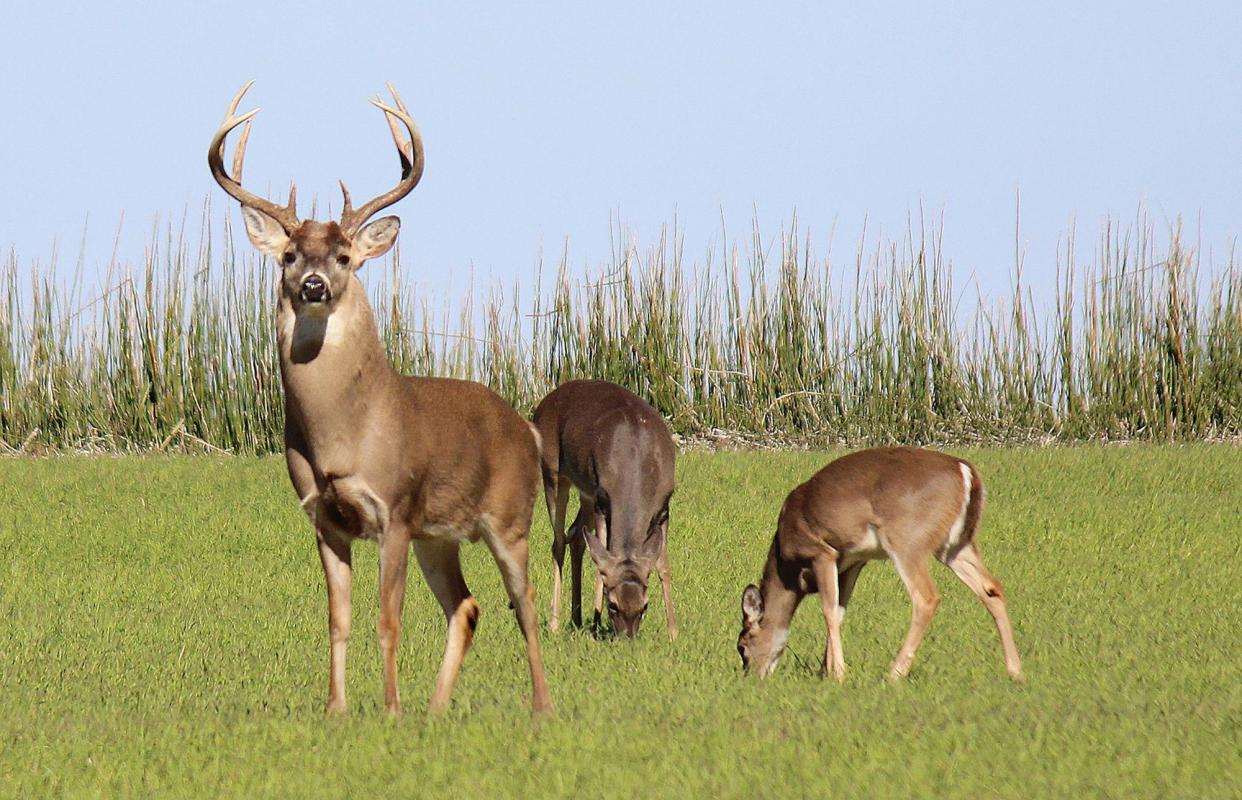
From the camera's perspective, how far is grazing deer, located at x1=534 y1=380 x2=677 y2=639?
8578 millimetres

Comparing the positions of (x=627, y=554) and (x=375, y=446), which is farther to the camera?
(x=627, y=554)

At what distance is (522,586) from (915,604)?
187 centimetres

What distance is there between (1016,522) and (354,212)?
758 centimetres

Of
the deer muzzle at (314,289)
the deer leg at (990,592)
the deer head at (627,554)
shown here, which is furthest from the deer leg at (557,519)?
the deer muzzle at (314,289)

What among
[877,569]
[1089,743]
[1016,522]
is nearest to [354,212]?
[1089,743]

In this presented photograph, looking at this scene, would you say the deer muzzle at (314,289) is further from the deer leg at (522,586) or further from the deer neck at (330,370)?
the deer leg at (522,586)

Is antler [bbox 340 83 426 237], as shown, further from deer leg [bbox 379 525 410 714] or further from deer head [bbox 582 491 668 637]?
deer head [bbox 582 491 668 637]

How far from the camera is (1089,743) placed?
216 inches

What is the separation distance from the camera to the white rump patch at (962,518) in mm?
7301

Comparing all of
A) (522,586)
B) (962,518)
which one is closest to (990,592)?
(962,518)

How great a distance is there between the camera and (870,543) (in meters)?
7.37

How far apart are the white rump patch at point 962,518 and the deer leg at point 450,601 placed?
2.21 meters

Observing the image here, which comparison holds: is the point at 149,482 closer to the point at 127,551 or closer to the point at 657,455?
the point at 127,551

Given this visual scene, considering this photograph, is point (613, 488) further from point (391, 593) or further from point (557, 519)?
point (391, 593)
